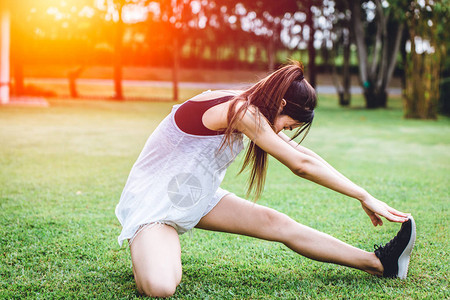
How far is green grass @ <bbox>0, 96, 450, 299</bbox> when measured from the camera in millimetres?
2977

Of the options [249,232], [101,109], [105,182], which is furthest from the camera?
[101,109]

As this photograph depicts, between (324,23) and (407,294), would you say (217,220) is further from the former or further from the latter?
(324,23)

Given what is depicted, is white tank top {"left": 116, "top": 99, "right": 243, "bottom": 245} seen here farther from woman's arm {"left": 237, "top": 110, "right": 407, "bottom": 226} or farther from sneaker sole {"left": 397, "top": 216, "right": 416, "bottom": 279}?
sneaker sole {"left": 397, "top": 216, "right": 416, "bottom": 279}

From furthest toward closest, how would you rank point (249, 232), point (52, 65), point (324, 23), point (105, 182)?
point (52, 65) < point (324, 23) < point (105, 182) < point (249, 232)

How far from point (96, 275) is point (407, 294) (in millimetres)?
1822

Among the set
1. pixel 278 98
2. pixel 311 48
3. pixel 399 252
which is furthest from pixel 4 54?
pixel 399 252

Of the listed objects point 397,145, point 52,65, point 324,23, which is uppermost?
point 324,23

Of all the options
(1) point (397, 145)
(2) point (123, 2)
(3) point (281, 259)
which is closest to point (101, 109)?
(2) point (123, 2)

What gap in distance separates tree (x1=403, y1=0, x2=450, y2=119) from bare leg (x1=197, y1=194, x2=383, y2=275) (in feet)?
40.6

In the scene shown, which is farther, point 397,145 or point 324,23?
point 324,23

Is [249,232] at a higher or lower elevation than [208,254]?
higher

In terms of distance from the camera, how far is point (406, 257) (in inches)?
117

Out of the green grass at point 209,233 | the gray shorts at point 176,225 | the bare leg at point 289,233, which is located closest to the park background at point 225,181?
the green grass at point 209,233

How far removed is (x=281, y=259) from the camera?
3498 millimetres
